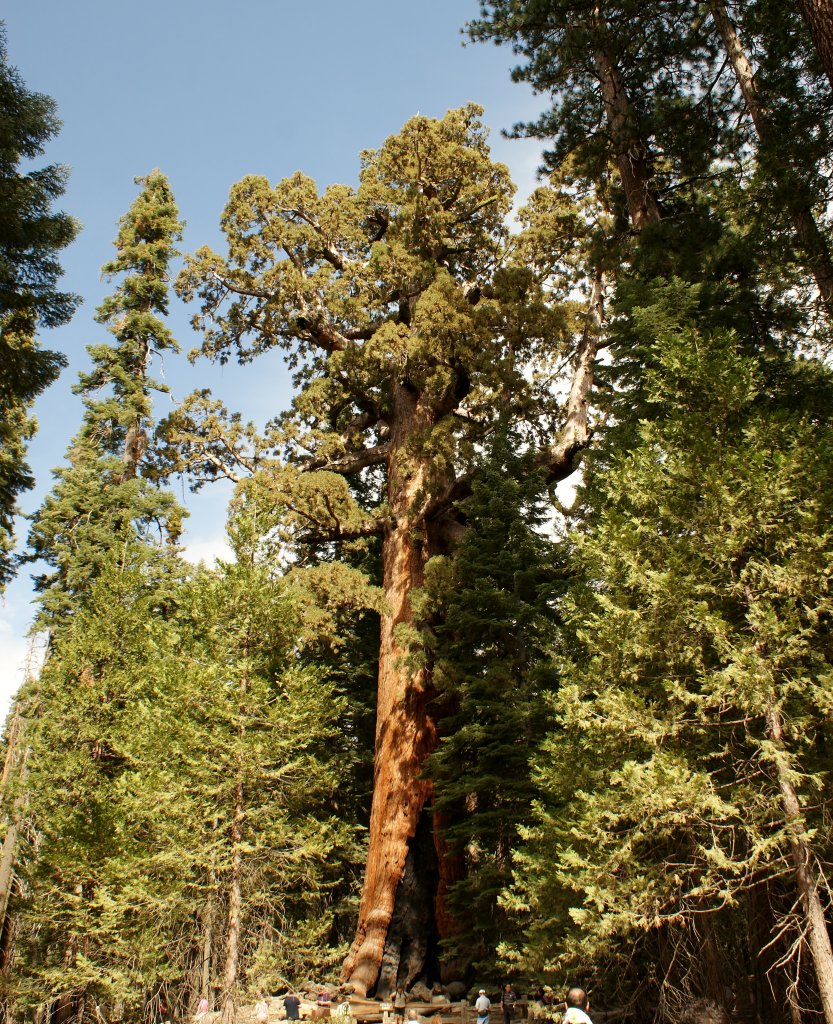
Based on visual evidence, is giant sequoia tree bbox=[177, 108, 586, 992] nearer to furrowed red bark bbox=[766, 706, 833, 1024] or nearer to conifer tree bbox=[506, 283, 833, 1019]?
conifer tree bbox=[506, 283, 833, 1019]

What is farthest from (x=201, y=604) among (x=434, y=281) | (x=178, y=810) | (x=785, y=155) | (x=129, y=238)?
(x=129, y=238)

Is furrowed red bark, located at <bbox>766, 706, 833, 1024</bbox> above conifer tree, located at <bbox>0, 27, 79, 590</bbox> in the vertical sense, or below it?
below

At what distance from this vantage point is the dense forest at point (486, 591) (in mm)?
7320

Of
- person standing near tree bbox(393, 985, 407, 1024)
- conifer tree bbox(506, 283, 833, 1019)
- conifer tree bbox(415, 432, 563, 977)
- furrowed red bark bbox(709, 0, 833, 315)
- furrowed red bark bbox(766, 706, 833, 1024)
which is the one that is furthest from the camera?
conifer tree bbox(415, 432, 563, 977)

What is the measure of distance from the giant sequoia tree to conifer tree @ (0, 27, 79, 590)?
5.99 m

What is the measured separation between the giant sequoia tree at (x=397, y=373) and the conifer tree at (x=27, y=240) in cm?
599

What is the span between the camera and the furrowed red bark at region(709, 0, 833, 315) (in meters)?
8.33

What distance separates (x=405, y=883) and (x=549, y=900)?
4.96 meters

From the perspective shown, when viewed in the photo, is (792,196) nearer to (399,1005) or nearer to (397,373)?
(397,373)

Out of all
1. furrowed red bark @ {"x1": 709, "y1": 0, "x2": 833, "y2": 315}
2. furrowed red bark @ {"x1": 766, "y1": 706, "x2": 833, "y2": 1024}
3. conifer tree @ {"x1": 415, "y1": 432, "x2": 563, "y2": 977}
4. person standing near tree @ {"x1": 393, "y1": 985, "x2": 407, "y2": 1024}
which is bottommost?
person standing near tree @ {"x1": 393, "y1": 985, "x2": 407, "y2": 1024}

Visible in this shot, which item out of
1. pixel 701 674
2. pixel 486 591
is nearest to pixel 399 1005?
pixel 486 591

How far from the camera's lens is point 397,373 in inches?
628

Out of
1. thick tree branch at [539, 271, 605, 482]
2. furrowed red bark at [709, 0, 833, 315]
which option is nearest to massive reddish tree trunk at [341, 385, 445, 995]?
thick tree branch at [539, 271, 605, 482]

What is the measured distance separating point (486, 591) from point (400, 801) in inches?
165
